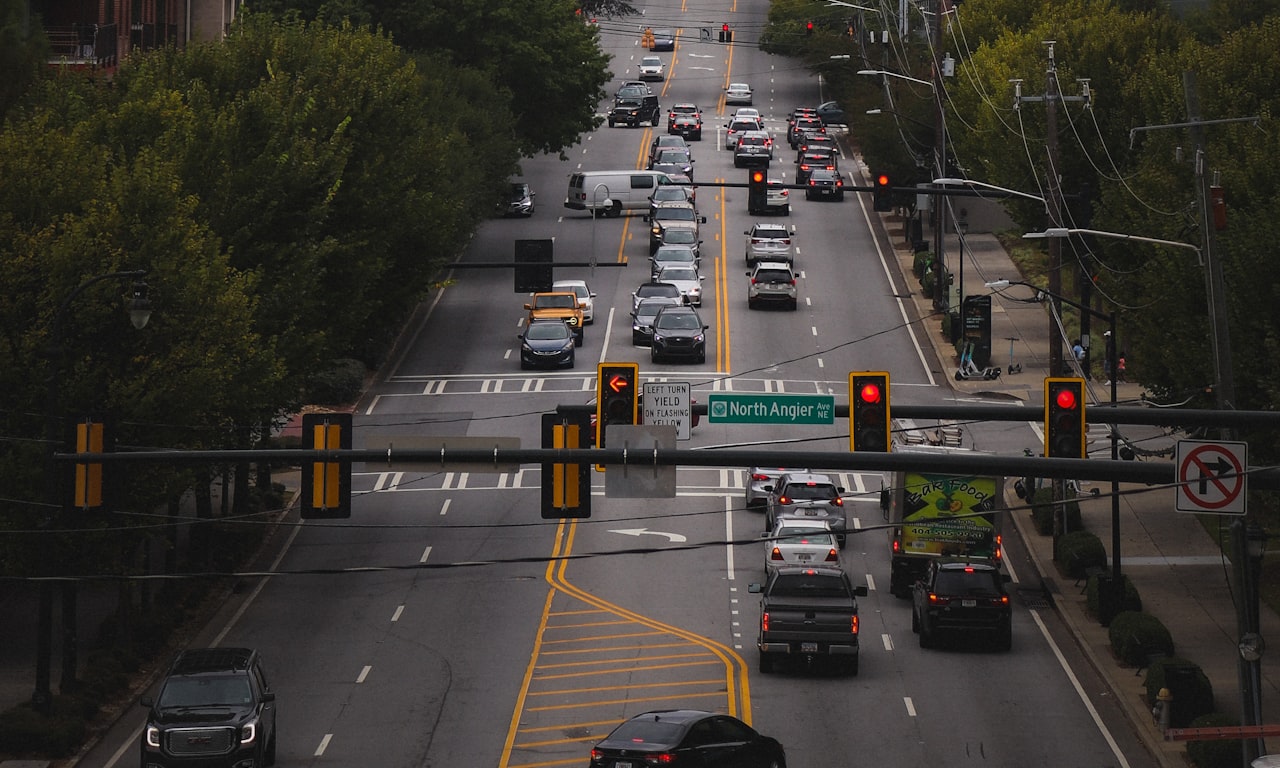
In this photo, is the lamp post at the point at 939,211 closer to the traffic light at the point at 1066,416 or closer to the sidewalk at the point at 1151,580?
the sidewalk at the point at 1151,580

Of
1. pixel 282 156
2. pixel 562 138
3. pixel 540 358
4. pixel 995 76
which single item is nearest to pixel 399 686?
pixel 282 156

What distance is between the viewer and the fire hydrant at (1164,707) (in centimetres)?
3167

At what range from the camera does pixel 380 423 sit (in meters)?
56.7

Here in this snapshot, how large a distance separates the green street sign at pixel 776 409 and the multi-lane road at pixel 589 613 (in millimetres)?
2099

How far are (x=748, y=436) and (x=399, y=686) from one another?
74.5ft

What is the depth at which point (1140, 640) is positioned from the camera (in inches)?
1443

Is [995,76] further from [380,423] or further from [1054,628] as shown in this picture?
[1054,628]

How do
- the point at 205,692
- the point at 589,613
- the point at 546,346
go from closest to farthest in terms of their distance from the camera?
the point at 205,692, the point at 589,613, the point at 546,346

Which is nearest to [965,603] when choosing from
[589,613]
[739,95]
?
[589,613]

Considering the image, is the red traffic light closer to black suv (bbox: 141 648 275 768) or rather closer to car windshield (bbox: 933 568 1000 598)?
black suv (bbox: 141 648 275 768)

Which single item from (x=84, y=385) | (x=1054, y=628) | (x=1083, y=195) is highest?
(x=1083, y=195)

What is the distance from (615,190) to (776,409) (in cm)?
6783

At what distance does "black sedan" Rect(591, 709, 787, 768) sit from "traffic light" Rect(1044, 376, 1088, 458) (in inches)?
250

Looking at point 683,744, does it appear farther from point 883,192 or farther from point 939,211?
point 939,211
